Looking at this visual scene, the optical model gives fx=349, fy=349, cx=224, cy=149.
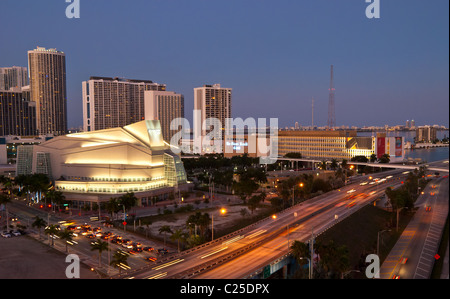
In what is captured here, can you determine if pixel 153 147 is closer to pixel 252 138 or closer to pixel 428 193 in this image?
pixel 428 193

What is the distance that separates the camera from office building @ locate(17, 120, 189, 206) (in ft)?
240

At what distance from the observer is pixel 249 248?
35875mm

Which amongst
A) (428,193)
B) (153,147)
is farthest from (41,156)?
(428,193)

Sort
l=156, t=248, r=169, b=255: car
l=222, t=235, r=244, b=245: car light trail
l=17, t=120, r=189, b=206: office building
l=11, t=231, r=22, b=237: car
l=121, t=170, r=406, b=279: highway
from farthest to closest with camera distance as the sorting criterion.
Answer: l=17, t=120, r=189, b=206: office building → l=11, t=231, r=22, b=237: car → l=156, t=248, r=169, b=255: car → l=222, t=235, r=244, b=245: car light trail → l=121, t=170, r=406, b=279: highway

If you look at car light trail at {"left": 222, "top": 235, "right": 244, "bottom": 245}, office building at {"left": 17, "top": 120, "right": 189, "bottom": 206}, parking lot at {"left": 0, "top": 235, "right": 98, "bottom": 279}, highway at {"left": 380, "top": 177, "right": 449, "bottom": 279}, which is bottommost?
highway at {"left": 380, "top": 177, "right": 449, "bottom": 279}

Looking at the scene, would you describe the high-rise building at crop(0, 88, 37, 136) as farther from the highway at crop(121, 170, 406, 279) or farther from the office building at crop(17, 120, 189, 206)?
the highway at crop(121, 170, 406, 279)

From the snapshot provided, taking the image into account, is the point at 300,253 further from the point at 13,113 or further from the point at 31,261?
the point at 13,113

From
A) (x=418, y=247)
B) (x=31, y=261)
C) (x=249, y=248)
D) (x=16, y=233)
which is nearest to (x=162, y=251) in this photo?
(x=249, y=248)

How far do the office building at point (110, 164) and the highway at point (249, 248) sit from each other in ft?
110

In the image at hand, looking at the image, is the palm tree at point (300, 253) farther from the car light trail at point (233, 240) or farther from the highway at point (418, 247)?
the highway at point (418, 247)

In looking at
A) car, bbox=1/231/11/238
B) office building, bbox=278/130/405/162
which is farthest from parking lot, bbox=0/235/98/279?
office building, bbox=278/130/405/162

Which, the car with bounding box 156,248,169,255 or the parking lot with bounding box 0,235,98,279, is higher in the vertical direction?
the car with bounding box 156,248,169,255

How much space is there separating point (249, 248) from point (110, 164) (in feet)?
158

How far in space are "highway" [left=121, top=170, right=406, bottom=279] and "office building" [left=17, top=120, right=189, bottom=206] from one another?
33.6 metres
